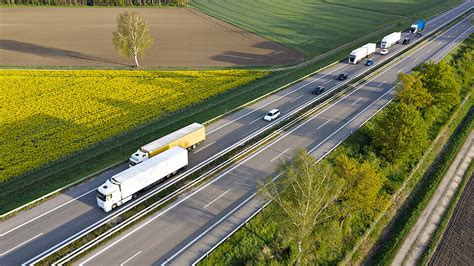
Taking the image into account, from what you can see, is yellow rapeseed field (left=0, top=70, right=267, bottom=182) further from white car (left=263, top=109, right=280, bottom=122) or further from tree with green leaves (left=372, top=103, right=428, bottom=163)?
tree with green leaves (left=372, top=103, right=428, bottom=163)

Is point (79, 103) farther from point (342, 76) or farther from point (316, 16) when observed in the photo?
point (316, 16)

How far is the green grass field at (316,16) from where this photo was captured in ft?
330

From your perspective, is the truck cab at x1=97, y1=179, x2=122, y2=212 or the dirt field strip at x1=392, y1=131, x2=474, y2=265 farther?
the dirt field strip at x1=392, y1=131, x2=474, y2=265

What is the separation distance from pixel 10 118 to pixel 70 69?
23.7 metres

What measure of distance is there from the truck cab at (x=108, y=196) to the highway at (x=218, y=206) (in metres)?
3.29

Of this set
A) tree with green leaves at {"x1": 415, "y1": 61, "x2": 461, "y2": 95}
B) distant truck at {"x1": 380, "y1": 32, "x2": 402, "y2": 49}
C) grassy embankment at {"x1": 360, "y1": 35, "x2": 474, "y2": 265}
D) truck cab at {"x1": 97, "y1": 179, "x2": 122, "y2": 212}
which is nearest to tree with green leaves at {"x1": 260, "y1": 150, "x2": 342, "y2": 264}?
grassy embankment at {"x1": 360, "y1": 35, "x2": 474, "y2": 265}

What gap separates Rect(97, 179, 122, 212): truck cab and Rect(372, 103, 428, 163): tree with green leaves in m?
32.7

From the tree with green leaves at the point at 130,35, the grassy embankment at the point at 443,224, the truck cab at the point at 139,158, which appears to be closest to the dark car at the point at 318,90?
the grassy embankment at the point at 443,224

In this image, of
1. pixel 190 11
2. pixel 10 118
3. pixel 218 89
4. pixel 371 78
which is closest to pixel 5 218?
pixel 10 118

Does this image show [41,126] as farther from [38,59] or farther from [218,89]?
[38,59]

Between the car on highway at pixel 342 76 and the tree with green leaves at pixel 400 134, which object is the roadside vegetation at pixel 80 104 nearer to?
the car on highway at pixel 342 76

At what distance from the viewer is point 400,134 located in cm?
4125

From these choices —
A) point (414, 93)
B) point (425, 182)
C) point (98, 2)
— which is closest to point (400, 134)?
point (425, 182)

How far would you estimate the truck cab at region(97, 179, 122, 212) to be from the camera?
31422 millimetres
